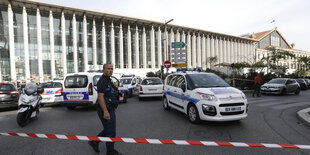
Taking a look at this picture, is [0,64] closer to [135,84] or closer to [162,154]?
[135,84]

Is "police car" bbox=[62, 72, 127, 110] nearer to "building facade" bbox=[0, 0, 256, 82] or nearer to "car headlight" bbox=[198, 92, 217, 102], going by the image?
"car headlight" bbox=[198, 92, 217, 102]

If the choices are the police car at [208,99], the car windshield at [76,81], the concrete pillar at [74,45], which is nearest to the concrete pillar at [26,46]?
the concrete pillar at [74,45]

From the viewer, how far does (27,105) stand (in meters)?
5.78

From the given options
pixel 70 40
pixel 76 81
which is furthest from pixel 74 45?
pixel 76 81

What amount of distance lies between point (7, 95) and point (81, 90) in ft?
11.9

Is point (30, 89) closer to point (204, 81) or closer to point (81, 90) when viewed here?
point (81, 90)

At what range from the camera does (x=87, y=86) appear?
770 cm

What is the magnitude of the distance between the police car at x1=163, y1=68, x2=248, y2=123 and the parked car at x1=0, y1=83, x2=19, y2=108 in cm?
766

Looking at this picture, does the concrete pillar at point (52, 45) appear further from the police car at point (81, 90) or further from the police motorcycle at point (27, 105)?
the police motorcycle at point (27, 105)

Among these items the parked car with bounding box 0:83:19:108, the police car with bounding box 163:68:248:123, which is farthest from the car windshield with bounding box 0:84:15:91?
the police car with bounding box 163:68:248:123

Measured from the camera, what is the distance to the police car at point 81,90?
766cm

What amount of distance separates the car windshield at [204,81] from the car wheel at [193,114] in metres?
0.73

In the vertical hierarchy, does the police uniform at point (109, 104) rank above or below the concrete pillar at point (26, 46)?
below

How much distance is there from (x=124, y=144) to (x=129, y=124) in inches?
68.2
